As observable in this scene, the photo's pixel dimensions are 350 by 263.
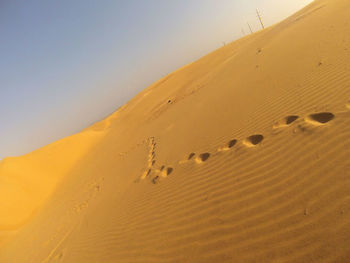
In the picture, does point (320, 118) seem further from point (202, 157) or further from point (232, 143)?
point (202, 157)

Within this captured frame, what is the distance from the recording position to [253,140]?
356cm

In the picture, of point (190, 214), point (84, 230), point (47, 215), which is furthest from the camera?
point (47, 215)

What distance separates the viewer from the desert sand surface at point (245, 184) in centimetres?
206

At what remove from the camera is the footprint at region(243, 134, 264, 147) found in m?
3.44

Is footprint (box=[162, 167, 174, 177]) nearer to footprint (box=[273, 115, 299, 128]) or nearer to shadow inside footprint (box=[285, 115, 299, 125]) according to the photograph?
footprint (box=[273, 115, 299, 128])

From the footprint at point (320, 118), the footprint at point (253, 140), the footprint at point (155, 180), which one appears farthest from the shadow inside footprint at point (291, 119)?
the footprint at point (155, 180)

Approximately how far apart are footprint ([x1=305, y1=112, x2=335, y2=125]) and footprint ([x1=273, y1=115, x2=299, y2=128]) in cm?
21

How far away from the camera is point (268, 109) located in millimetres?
A: 4102

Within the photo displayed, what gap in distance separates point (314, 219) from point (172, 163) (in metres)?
3.18

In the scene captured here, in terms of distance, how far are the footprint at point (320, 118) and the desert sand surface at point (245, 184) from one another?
0.02 m

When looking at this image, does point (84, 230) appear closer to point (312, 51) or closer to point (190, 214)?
point (190, 214)

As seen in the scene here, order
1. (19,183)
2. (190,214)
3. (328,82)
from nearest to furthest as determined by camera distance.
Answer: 1. (190,214)
2. (328,82)
3. (19,183)

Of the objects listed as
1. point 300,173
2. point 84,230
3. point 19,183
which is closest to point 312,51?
point 300,173

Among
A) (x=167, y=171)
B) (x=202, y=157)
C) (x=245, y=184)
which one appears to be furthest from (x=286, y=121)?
(x=167, y=171)
